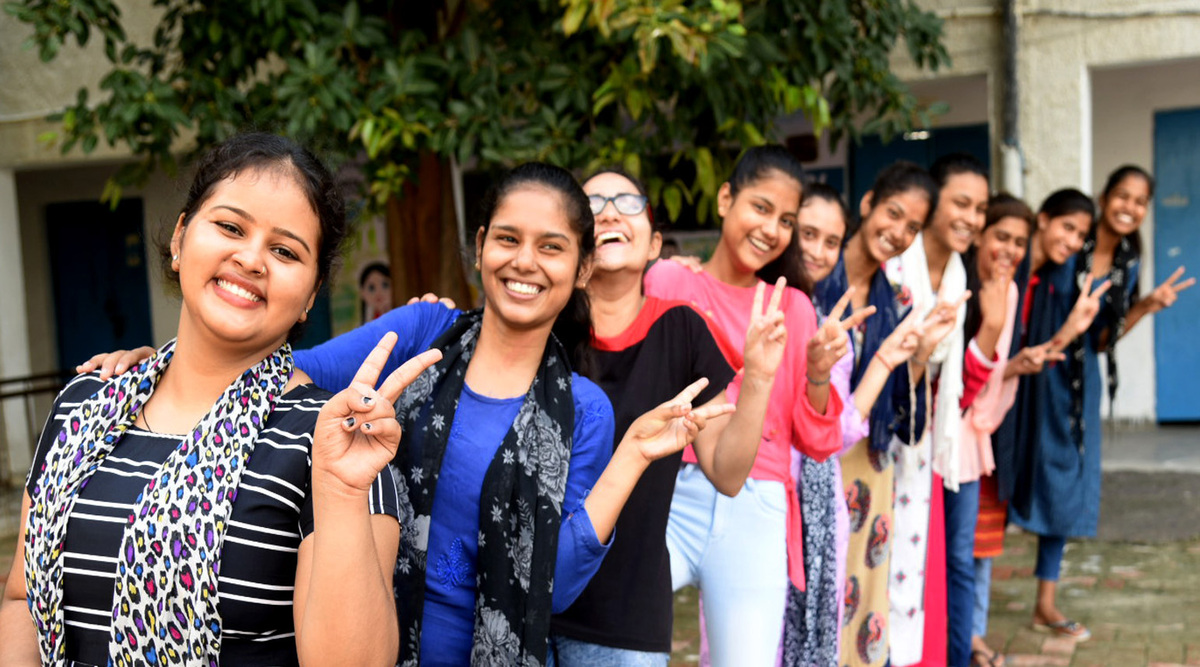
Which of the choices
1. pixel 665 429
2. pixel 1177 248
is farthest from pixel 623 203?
pixel 1177 248

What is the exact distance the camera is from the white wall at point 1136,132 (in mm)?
8609

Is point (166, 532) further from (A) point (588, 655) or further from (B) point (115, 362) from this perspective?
(A) point (588, 655)

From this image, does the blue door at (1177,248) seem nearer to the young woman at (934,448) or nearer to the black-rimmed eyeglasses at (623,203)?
the young woman at (934,448)

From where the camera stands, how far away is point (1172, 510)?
6941mm

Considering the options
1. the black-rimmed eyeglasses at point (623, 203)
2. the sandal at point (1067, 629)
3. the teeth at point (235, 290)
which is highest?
the black-rimmed eyeglasses at point (623, 203)

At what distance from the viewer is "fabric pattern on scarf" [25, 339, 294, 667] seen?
154cm

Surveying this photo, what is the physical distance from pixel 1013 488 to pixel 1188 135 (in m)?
5.26

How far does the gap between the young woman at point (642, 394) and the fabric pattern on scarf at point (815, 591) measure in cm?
79

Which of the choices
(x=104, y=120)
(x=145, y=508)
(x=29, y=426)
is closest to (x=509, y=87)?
(x=104, y=120)

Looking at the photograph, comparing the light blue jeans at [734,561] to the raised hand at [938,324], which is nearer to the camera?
the light blue jeans at [734,561]

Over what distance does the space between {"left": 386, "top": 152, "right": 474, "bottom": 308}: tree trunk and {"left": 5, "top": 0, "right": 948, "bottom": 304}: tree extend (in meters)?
0.18

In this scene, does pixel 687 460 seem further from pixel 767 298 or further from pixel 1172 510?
pixel 1172 510

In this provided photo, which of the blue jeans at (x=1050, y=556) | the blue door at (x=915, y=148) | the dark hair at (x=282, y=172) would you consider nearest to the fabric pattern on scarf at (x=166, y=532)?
the dark hair at (x=282, y=172)

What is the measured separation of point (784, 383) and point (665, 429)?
114 cm
